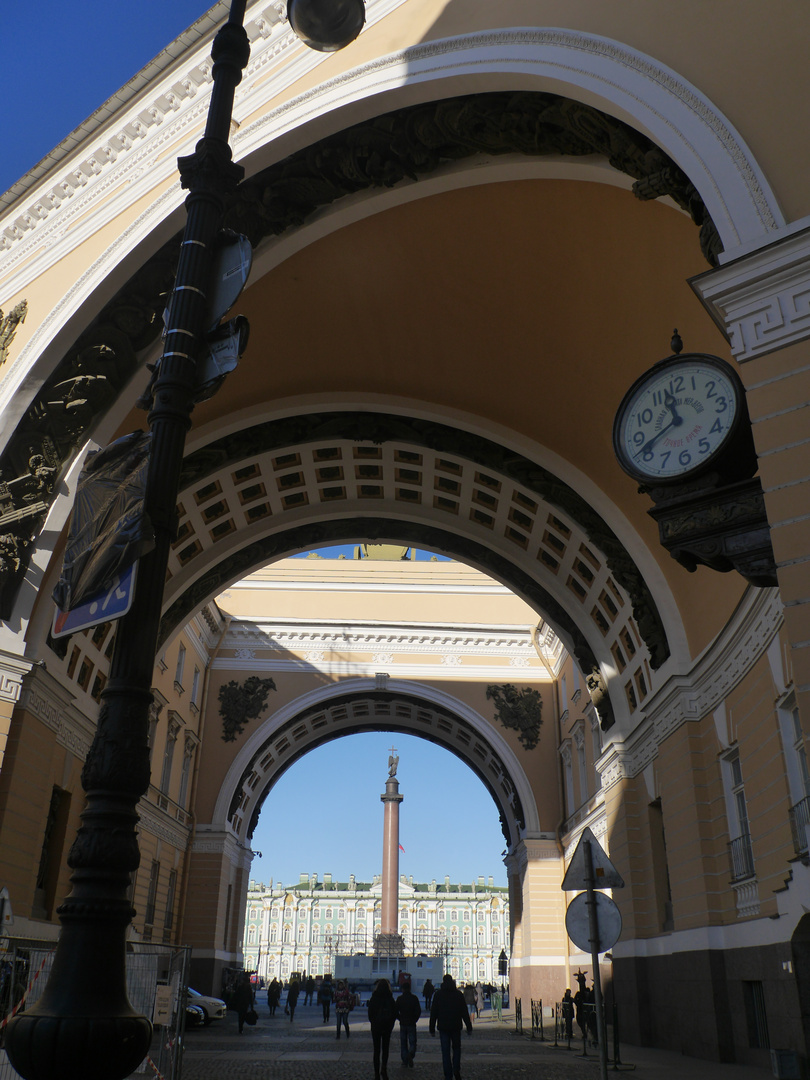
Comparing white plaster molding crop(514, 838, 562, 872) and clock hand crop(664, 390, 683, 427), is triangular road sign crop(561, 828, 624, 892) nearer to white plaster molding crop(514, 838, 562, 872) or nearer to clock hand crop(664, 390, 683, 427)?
clock hand crop(664, 390, 683, 427)

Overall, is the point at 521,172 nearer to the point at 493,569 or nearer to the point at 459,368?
the point at 459,368

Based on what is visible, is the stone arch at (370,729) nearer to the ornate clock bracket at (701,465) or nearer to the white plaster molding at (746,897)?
the white plaster molding at (746,897)

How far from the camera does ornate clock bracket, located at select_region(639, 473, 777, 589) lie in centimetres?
532

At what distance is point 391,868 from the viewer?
45.7 meters

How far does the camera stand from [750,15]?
7.24 metres

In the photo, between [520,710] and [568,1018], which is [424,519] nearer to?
[568,1018]

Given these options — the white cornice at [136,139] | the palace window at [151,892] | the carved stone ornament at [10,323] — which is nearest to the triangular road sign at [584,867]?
the white cornice at [136,139]

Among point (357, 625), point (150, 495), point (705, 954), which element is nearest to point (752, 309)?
point (150, 495)

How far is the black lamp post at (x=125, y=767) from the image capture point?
2785 millimetres

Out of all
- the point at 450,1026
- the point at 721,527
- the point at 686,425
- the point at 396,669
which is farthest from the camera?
the point at 396,669

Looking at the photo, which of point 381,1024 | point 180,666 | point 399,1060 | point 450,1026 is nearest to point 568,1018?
point 399,1060

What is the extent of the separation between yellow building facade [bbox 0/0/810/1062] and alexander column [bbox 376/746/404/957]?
31098 mm

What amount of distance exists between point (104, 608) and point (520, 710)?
27.1 meters

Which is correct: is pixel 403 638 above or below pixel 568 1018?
above
